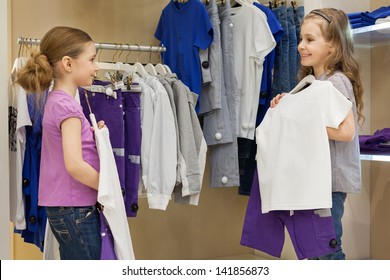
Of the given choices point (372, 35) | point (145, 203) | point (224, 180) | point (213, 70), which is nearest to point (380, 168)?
point (372, 35)

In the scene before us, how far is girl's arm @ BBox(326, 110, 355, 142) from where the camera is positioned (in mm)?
2590

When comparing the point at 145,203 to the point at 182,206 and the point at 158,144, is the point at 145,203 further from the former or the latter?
the point at 158,144

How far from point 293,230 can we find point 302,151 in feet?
1.16

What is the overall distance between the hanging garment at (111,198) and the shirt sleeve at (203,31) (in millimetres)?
1117

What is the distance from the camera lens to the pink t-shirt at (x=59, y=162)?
241cm

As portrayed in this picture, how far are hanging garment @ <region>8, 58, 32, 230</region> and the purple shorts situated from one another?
110cm

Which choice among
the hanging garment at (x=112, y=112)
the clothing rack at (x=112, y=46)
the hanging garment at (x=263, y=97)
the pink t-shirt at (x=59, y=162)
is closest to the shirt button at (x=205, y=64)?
the clothing rack at (x=112, y=46)

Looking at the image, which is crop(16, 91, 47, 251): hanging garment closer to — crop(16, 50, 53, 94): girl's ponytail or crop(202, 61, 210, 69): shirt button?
crop(16, 50, 53, 94): girl's ponytail

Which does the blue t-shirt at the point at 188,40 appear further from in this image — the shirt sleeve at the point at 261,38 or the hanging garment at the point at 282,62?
the hanging garment at the point at 282,62

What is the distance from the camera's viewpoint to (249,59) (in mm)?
3582

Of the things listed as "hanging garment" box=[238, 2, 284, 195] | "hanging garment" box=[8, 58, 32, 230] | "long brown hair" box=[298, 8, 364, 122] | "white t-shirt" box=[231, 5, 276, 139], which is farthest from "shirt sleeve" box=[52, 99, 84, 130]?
"hanging garment" box=[238, 2, 284, 195]

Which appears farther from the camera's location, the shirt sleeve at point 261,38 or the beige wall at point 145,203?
the beige wall at point 145,203

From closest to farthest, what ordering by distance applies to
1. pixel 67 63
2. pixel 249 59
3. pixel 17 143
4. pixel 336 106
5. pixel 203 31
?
pixel 67 63, pixel 336 106, pixel 17 143, pixel 203 31, pixel 249 59
